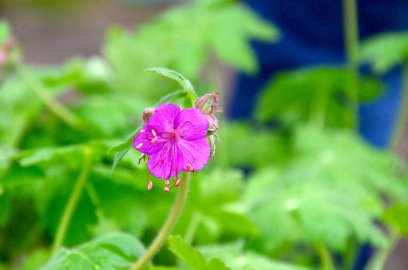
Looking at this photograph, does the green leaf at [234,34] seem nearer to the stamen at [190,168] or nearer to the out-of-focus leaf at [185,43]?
the out-of-focus leaf at [185,43]

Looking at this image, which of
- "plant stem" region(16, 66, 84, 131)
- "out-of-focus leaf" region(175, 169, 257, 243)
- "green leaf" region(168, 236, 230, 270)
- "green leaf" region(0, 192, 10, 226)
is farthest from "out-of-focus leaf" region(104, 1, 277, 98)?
"green leaf" region(168, 236, 230, 270)

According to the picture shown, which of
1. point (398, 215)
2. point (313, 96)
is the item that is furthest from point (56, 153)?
point (313, 96)

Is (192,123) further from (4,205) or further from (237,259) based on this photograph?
(4,205)

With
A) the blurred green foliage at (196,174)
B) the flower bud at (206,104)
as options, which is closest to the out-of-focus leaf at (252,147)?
the blurred green foliage at (196,174)

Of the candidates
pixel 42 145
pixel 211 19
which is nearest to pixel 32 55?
pixel 211 19

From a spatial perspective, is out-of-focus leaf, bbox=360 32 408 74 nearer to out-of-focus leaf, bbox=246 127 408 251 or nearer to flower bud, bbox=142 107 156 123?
out-of-focus leaf, bbox=246 127 408 251
